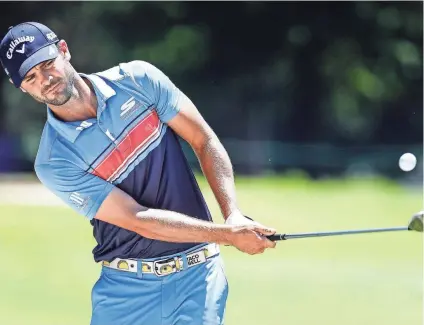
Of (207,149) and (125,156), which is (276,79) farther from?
(125,156)

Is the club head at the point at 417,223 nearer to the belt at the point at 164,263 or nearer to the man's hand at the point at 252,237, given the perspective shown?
the man's hand at the point at 252,237

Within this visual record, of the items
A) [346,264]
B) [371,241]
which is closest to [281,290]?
[346,264]

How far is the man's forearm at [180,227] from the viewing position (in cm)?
464

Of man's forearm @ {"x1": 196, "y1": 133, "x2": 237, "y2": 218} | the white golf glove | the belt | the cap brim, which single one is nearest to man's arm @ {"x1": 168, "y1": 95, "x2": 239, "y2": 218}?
man's forearm @ {"x1": 196, "y1": 133, "x2": 237, "y2": 218}

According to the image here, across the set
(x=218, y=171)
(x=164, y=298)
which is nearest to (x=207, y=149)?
(x=218, y=171)

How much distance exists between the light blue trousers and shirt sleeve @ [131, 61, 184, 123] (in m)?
0.72

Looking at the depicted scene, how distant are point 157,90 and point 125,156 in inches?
13.3

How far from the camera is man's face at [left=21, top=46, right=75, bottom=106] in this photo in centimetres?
459

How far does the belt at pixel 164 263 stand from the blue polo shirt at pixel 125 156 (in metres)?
0.04

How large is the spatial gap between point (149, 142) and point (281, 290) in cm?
523

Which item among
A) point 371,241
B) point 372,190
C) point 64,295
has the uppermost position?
point 372,190

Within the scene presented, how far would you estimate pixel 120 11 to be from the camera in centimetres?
3039

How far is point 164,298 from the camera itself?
4.78 meters

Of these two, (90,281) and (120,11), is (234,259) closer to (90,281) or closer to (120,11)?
(90,281)
